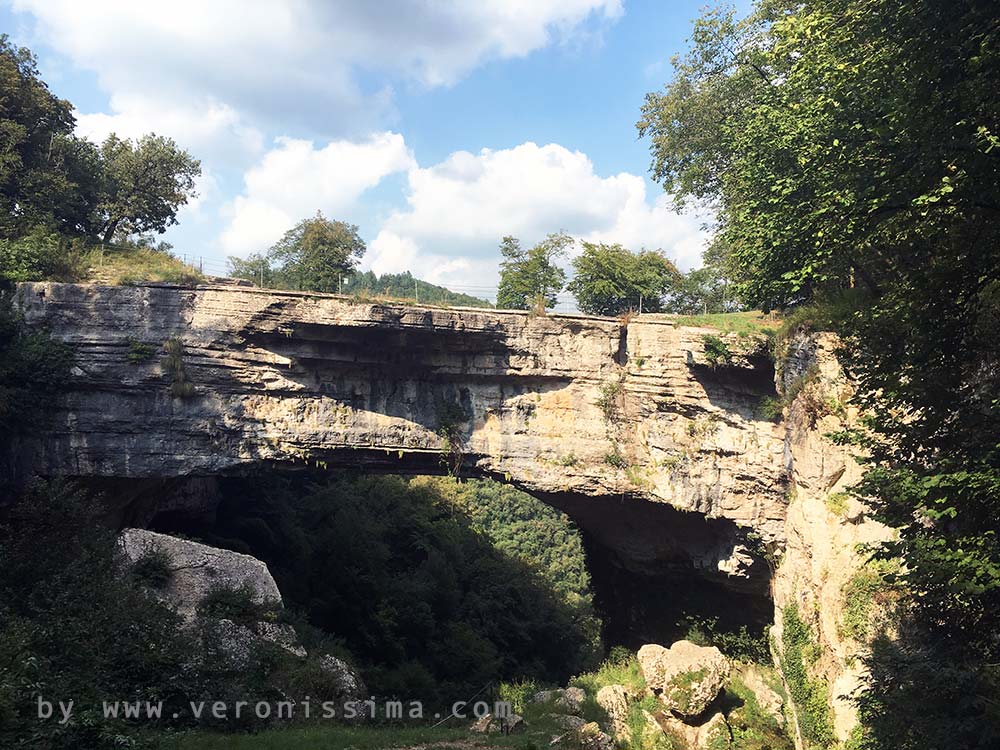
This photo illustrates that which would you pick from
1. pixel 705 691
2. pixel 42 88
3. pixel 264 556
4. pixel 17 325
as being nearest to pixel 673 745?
pixel 705 691

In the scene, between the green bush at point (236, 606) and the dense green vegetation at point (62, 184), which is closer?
the green bush at point (236, 606)

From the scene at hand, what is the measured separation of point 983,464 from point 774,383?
10951 millimetres

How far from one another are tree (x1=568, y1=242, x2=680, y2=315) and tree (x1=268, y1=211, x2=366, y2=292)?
7821 mm

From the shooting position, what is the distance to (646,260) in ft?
75.6

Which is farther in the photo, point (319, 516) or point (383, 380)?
point (319, 516)

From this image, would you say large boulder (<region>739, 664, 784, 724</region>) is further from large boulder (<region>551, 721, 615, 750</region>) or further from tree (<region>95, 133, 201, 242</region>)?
tree (<region>95, 133, 201, 242</region>)

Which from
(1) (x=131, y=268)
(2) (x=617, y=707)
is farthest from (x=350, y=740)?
(1) (x=131, y=268)

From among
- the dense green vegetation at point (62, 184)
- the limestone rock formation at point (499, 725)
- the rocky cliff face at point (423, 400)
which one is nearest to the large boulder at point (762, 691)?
the rocky cliff face at point (423, 400)

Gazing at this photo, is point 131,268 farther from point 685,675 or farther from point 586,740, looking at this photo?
point 685,675

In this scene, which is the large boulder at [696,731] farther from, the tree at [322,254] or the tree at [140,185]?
the tree at [140,185]

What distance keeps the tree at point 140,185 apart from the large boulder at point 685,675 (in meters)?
22.1

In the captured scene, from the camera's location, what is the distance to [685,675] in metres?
15.7

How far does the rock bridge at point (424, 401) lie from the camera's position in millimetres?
17594

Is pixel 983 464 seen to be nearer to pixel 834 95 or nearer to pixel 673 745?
pixel 834 95
